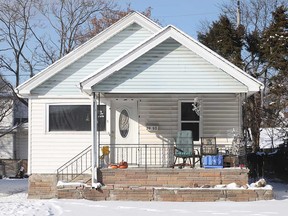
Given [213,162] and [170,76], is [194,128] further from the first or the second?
[170,76]

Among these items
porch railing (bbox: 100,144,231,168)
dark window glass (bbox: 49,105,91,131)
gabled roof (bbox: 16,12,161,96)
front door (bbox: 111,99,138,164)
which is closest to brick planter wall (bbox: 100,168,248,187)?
porch railing (bbox: 100,144,231,168)

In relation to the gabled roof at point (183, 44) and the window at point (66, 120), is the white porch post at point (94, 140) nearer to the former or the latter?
the gabled roof at point (183, 44)

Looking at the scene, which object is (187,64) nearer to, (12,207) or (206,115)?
(206,115)

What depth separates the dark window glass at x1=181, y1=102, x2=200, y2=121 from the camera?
54.1 feet

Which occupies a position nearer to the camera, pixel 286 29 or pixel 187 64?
pixel 187 64

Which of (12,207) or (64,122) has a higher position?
(64,122)

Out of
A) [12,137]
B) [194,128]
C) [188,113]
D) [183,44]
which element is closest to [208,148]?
[194,128]

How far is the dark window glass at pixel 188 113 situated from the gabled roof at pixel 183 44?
8.03ft

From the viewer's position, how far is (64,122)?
659 inches

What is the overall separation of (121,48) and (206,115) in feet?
11.6

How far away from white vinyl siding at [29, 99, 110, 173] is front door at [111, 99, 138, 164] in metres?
0.36

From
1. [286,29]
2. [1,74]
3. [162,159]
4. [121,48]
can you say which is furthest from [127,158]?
[1,74]

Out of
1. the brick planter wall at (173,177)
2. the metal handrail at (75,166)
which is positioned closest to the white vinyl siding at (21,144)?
the metal handrail at (75,166)

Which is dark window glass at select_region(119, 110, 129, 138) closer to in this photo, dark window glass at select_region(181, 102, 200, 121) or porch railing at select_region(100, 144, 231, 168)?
porch railing at select_region(100, 144, 231, 168)
